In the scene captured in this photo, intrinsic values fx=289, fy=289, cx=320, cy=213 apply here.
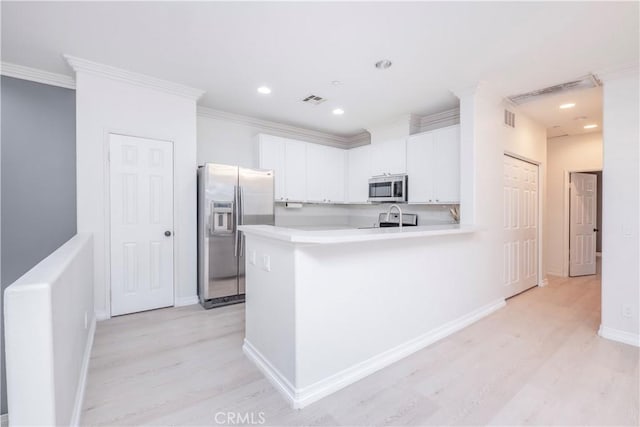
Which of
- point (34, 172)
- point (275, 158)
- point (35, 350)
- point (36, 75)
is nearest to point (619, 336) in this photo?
point (35, 350)

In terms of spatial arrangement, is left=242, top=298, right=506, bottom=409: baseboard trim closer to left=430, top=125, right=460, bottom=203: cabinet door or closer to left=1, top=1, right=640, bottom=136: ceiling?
left=430, top=125, right=460, bottom=203: cabinet door

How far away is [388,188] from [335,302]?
2.84m

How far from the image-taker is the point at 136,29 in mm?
2336

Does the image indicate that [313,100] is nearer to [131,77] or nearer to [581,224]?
[131,77]

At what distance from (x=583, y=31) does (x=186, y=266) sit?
4486 mm

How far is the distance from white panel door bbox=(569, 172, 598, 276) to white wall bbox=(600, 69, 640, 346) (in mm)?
2883

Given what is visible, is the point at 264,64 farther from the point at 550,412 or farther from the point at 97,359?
the point at 550,412

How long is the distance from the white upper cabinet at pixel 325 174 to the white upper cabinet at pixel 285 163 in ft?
0.40

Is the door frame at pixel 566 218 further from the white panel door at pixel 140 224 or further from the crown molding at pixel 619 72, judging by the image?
the white panel door at pixel 140 224

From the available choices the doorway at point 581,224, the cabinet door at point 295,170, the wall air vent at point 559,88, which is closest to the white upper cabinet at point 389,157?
the cabinet door at point 295,170

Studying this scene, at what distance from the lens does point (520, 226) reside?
4125 millimetres

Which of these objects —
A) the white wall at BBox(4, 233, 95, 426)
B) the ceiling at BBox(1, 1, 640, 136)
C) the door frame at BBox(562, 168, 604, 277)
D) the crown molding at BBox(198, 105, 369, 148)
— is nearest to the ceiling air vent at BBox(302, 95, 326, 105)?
the ceiling at BBox(1, 1, 640, 136)

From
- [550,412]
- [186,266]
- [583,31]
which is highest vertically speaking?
[583,31]

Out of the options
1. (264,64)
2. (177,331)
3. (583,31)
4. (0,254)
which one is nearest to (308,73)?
(264,64)
